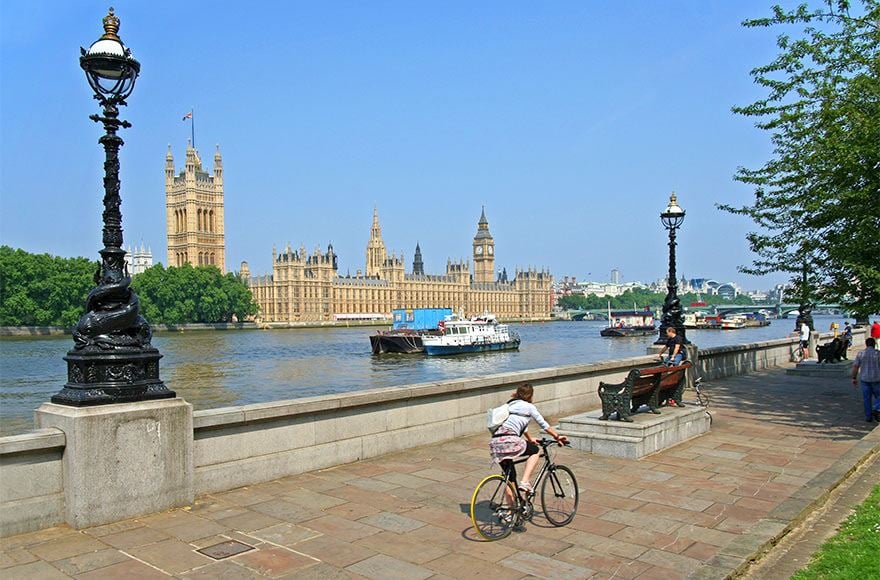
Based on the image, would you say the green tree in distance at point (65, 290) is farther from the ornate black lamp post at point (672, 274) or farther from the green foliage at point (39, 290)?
the ornate black lamp post at point (672, 274)

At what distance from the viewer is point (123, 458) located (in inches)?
264

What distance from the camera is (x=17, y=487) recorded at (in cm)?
621

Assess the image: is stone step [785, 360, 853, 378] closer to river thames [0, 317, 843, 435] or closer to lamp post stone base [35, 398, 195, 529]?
lamp post stone base [35, 398, 195, 529]

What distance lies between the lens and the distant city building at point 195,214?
522ft

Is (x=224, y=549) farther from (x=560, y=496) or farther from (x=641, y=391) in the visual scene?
(x=641, y=391)

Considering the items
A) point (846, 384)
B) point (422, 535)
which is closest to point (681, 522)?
point (422, 535)

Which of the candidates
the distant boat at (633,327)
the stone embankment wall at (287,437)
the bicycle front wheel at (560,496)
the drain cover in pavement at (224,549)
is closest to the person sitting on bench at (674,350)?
the stone embankment wall at (287,437)

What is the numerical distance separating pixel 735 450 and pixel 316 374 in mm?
38674

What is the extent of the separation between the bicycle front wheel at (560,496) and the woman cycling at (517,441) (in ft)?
1.09

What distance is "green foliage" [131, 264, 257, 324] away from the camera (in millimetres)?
112750

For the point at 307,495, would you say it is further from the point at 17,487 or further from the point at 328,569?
the point at 17,487

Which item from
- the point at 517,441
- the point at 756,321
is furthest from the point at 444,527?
the point at 756,321

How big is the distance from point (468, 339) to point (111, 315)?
208 feet

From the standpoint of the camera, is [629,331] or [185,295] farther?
[185,295]
